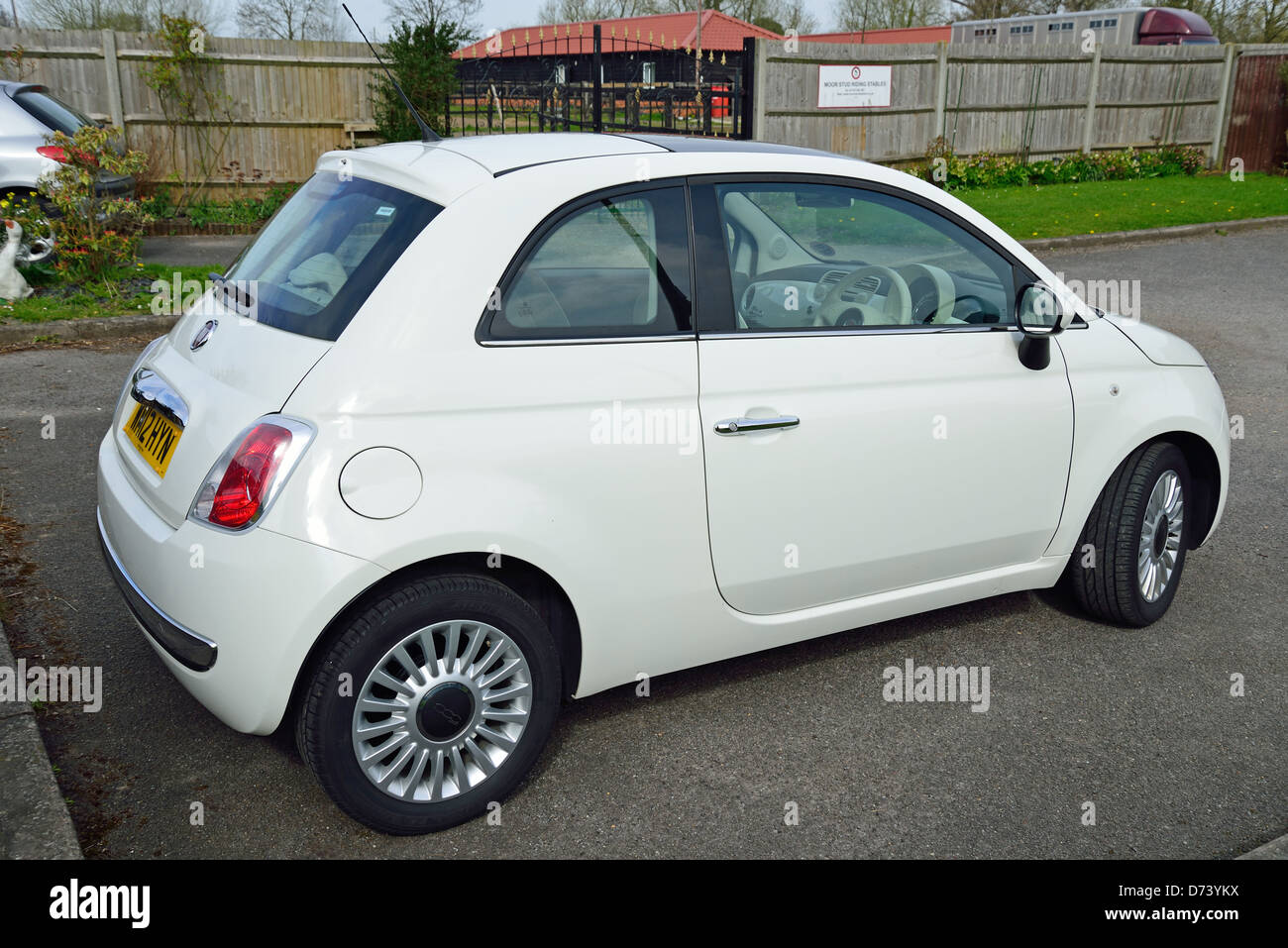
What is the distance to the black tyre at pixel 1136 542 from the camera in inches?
160

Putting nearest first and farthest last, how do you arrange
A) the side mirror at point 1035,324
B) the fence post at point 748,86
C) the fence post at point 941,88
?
the side mirror at point 1035,324 < the fence post at point 748,86 < the fence post at point 941,88

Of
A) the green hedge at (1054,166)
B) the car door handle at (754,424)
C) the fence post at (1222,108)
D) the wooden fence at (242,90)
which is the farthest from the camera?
the fence post at (1222,108)

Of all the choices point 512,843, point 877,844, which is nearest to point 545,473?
point 512,843

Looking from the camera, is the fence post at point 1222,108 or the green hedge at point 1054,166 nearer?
the green hedge at point 1054,166

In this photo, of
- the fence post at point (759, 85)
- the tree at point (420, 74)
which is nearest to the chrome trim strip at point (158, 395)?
the tree at point (420, 74)

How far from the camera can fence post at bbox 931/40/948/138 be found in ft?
56.3

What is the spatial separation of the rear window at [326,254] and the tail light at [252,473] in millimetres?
293

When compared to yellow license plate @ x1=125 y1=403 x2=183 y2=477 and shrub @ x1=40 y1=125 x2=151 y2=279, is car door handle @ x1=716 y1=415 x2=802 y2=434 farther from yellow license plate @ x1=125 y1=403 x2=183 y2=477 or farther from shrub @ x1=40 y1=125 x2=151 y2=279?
shrub @ x1=40 y1=125 x2=151 y2=279

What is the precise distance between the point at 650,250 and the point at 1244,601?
3.03 metres

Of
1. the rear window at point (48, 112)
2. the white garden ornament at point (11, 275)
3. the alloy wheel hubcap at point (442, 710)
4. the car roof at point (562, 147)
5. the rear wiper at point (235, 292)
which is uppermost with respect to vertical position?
the rear window at point (48, 112)

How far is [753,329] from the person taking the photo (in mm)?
3264

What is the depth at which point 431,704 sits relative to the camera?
2885 mm

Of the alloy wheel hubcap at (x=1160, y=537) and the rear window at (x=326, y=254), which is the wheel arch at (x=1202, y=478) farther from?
the rear window at (x=326, y=254)

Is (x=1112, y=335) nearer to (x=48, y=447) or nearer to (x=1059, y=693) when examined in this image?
(x=1059, y=693)
